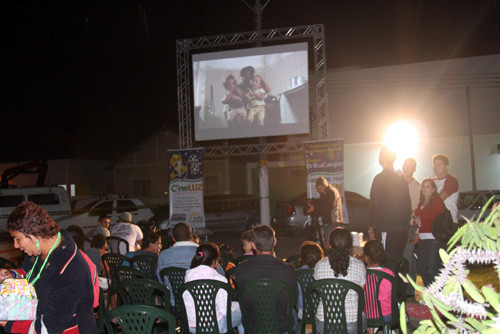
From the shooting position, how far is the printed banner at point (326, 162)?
10188mm

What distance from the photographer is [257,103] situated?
36.6ft

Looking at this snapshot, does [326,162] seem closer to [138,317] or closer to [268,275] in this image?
[268,275]

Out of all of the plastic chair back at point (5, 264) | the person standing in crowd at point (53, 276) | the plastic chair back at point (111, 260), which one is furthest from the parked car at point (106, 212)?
the person standing in crowd at point (53, 276)

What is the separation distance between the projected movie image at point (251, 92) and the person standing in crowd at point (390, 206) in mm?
5703

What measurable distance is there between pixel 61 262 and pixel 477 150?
18439 millimetres

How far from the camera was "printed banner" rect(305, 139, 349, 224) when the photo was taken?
10.2 meters

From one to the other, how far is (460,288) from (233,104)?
10558 millimetres

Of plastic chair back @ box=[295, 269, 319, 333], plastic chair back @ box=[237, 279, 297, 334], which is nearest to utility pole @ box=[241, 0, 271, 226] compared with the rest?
plastic chair back @ box=[295, 269, 319, 333]

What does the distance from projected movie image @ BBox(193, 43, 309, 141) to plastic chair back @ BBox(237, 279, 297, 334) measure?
25.5 feet

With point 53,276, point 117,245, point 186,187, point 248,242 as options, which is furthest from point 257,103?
point 53,276

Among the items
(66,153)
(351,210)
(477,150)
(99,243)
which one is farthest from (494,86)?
(66,153)

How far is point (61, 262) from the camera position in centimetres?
253

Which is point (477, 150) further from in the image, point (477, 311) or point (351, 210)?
point (477, 311)

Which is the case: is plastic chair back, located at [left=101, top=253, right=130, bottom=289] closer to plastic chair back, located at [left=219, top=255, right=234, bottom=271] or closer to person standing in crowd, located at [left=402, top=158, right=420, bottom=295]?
plastic chair back, located at [left=219, top=255, right=234, bottom=271]
